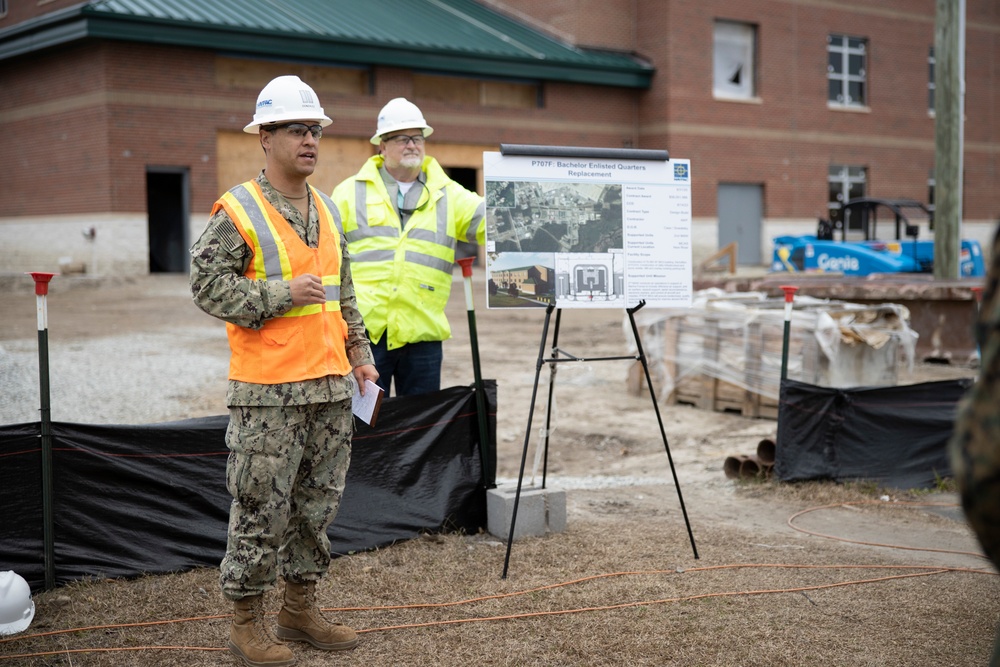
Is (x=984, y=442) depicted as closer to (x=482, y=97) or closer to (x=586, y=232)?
(x=586, y=232)

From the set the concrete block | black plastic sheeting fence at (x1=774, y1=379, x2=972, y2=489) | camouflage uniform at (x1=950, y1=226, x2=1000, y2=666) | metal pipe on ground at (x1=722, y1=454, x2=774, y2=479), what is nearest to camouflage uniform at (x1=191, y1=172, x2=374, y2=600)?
the concrete block

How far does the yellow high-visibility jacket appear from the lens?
5.45 metres

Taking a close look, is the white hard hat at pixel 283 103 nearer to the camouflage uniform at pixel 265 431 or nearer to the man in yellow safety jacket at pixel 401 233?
the camouflage uniform at pixel 265 431

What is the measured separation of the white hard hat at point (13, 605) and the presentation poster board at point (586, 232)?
2.48 metres

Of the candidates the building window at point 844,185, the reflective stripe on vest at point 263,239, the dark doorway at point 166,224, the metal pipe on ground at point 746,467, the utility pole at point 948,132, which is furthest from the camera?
the building window at point 844,185

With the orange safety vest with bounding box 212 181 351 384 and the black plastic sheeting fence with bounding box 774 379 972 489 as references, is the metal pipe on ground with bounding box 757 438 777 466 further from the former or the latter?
the orange safety vest with bounding box 212 181 351 384

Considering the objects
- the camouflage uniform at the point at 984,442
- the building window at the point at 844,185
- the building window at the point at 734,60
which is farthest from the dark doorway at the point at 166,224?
the camouflage uniform at the point at 984,442

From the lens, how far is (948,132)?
14047 millimetres

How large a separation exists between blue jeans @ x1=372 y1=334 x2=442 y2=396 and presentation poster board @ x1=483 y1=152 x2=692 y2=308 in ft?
2.17

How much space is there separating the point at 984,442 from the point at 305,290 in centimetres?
265

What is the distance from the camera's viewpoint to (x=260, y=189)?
12.7ft

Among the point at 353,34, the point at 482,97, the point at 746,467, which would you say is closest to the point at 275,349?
the point at 746,467

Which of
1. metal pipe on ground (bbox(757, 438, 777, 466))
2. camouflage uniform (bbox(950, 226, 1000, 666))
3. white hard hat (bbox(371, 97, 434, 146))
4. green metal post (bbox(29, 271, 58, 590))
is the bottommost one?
metal pipe on ground (bbox(757, 438, 777, 466))

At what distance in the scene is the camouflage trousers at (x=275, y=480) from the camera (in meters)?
3.75
